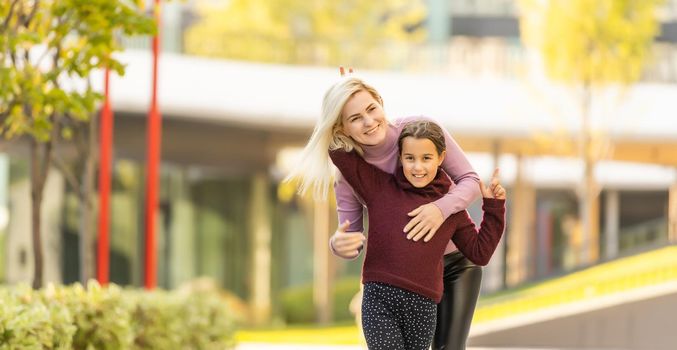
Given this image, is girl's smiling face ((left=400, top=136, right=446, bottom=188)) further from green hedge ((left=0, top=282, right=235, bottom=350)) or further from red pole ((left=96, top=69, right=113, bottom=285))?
red pole ((left=96, top=69, right=113, bottom=285))

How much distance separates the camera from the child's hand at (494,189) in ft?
16.1

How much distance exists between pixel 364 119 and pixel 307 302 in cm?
2455

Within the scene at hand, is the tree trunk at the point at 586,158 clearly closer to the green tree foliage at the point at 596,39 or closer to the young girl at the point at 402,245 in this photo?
the green tree foliage at the point at 596,39

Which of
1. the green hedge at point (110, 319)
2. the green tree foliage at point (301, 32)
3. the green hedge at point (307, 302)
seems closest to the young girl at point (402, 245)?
the green hedge at point (110, 319)

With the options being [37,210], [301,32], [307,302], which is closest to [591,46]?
[307,302]

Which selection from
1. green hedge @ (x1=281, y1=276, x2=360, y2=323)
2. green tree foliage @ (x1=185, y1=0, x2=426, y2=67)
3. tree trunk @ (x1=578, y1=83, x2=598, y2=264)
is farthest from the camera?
green hedge @ (x1=281, y1=276, x2=360, y2=323)

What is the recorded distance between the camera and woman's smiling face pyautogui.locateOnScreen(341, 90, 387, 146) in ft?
15.8

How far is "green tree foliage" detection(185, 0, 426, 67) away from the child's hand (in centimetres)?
2197

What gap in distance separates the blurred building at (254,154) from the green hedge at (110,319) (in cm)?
1031

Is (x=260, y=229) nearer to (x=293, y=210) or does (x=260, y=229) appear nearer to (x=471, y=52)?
(x=293, y=210)

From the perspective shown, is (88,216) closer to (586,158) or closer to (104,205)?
(104,205)

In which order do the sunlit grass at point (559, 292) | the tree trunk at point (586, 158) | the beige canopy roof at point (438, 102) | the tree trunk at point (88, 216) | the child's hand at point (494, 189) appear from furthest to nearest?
the tree trunk at point (586, 158) → the beige canopy roof at point (438, 102) → the sunlit grass at point (559, 292) → the tree trunk at point (88, 216) → the child's hand at point (494, 189)

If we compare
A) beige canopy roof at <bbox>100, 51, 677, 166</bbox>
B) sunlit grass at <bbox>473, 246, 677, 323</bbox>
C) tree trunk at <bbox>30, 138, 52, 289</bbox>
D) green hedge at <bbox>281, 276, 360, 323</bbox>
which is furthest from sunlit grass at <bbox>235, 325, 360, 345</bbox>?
tree trunk at <bbox>30, 138, 52, 289</bbox>

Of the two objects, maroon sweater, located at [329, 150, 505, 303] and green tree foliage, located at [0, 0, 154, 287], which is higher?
green tree foliage, located at [0, 0, 154, 287]
